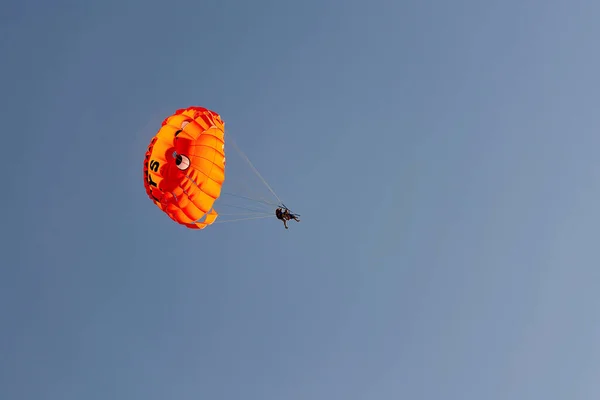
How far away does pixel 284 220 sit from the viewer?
32125mm

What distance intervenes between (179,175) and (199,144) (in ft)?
5.26

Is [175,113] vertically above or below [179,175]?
above

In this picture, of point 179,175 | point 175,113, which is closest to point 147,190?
point 179,175

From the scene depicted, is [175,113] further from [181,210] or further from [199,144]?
[181,210]

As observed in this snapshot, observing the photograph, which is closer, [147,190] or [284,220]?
[147,190]

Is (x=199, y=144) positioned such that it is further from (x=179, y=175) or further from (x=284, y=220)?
(x=284, y=220)

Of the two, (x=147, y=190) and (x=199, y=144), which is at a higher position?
(x=199, y=144)

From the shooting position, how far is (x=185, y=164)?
2964cm

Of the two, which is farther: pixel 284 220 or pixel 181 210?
pixel 284 220

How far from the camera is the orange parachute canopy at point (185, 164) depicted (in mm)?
29562

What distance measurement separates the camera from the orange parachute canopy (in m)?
29.6

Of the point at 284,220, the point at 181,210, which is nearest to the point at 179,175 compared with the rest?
the point at 181,210

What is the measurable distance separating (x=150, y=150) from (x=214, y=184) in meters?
3.09

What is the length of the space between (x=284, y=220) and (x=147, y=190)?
637 cm
